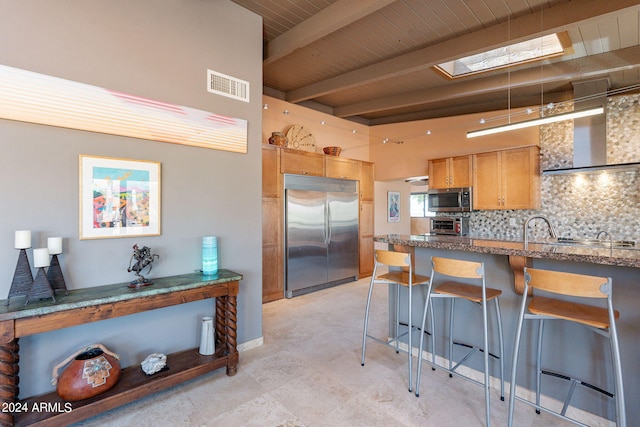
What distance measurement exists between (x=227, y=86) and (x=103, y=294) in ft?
6.83

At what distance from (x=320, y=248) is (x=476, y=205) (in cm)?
270

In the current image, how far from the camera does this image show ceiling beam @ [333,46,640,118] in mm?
3396

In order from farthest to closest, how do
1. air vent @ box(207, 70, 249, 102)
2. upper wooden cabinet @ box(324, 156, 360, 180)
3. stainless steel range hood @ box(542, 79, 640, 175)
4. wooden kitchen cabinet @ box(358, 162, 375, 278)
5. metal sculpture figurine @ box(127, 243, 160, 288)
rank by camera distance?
wooden kitchen cabinet @ box(358, 162, 375, 278) < upper wooden cabinet @ box(324, 156, 360, 180) < stainless steel range hood @ box(542, 79, 640, 175) < air vent @ box(207, 70, 249, 102) < metal sculpture figurine @ box(127, 243, 160, 288)

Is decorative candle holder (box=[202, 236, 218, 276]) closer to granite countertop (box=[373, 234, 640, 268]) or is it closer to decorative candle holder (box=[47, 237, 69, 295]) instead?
decorative candle holder (box=[47, 237, 69, 295])

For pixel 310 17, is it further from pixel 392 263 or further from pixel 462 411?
pixel 462 411

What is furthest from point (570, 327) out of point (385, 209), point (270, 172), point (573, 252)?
point (385, 209)

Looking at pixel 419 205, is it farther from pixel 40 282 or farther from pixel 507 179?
pixel 40 282

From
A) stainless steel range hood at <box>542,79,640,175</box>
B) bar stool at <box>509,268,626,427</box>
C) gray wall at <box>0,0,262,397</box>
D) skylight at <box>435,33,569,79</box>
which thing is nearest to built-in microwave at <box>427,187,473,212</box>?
stainless steel range hood at <box>542,79,640,175</box>

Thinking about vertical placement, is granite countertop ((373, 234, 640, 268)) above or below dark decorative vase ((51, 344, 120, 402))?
above

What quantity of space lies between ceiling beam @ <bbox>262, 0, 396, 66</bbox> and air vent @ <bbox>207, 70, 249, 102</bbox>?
32.9 inches

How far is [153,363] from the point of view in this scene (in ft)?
7.35

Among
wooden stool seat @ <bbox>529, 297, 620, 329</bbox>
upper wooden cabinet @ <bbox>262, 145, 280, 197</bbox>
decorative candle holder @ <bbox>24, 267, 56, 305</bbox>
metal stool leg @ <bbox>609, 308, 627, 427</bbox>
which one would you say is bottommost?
metal stool leg @ <bbox>609, 308, 627, 427</bbox>

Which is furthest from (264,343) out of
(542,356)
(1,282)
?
(542,356)

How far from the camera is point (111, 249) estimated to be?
2.28 m
